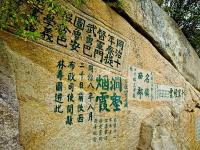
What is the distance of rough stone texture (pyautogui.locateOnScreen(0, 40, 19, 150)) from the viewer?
373cm

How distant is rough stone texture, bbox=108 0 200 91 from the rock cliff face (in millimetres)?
23

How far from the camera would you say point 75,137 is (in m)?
5.01

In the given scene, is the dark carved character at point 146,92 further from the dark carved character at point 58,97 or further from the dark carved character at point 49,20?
the dark carved character at point 49,20

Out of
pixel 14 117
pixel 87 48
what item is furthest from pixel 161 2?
pixel 14 117

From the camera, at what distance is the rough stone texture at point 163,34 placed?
22.1 ft

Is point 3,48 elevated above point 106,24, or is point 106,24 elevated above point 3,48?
point 106,24

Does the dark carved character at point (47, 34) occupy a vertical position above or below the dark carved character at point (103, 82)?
above

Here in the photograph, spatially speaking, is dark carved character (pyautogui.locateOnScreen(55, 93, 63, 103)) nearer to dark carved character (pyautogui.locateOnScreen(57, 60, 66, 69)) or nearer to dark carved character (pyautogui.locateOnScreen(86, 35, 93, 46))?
dark carved character (pyautogui.locateOnScreen(57, 60, 66, 69))

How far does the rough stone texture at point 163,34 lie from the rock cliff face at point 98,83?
23 mm

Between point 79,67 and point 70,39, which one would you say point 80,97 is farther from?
point 70,39

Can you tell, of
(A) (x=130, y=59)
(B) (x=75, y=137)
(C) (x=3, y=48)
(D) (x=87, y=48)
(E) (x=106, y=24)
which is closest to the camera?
(C) (x=3, y=48)

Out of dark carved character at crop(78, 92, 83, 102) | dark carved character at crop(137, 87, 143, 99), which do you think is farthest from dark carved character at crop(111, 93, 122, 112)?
dark carved character at crop(78, 92, 83, 102)

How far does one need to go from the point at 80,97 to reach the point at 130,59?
1.59 m

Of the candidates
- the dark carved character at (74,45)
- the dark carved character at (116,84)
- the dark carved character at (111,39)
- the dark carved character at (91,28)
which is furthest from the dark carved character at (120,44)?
the dark carved character at (74,45)
